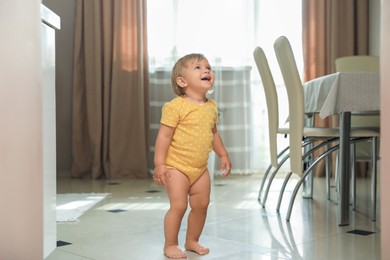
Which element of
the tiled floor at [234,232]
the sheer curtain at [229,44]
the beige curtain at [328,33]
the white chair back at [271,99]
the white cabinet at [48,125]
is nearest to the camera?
the white cabinet at [48,125]

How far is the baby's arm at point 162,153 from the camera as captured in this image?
1980 mm

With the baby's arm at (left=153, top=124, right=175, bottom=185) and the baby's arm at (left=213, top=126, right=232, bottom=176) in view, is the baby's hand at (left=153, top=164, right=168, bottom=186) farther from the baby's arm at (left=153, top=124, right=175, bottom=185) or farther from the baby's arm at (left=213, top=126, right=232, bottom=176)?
the baby's arm at (left=213, top=126, right=232, bottom=176)

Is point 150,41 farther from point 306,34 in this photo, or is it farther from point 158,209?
point 158,209

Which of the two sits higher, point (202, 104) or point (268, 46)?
point (268, 46)

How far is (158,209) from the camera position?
10.7 ft

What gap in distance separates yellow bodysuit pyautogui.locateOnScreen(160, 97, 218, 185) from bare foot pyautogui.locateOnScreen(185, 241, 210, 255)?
263 millimetres

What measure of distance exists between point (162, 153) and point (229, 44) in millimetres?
3525

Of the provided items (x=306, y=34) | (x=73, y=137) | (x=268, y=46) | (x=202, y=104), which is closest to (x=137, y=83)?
(x=73, y=137)

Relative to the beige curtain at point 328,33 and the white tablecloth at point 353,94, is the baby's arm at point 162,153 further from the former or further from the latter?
the beige curtain at point 328,33

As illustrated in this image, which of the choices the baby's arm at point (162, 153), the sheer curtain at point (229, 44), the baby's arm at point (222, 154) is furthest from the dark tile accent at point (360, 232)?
the sheer curtain at point (229, 44)

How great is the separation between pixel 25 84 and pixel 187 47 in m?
4.21

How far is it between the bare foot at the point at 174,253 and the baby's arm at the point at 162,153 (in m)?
0.25

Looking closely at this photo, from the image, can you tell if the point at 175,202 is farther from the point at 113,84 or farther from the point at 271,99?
the point at 113,84

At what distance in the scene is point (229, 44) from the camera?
5.37 metres
